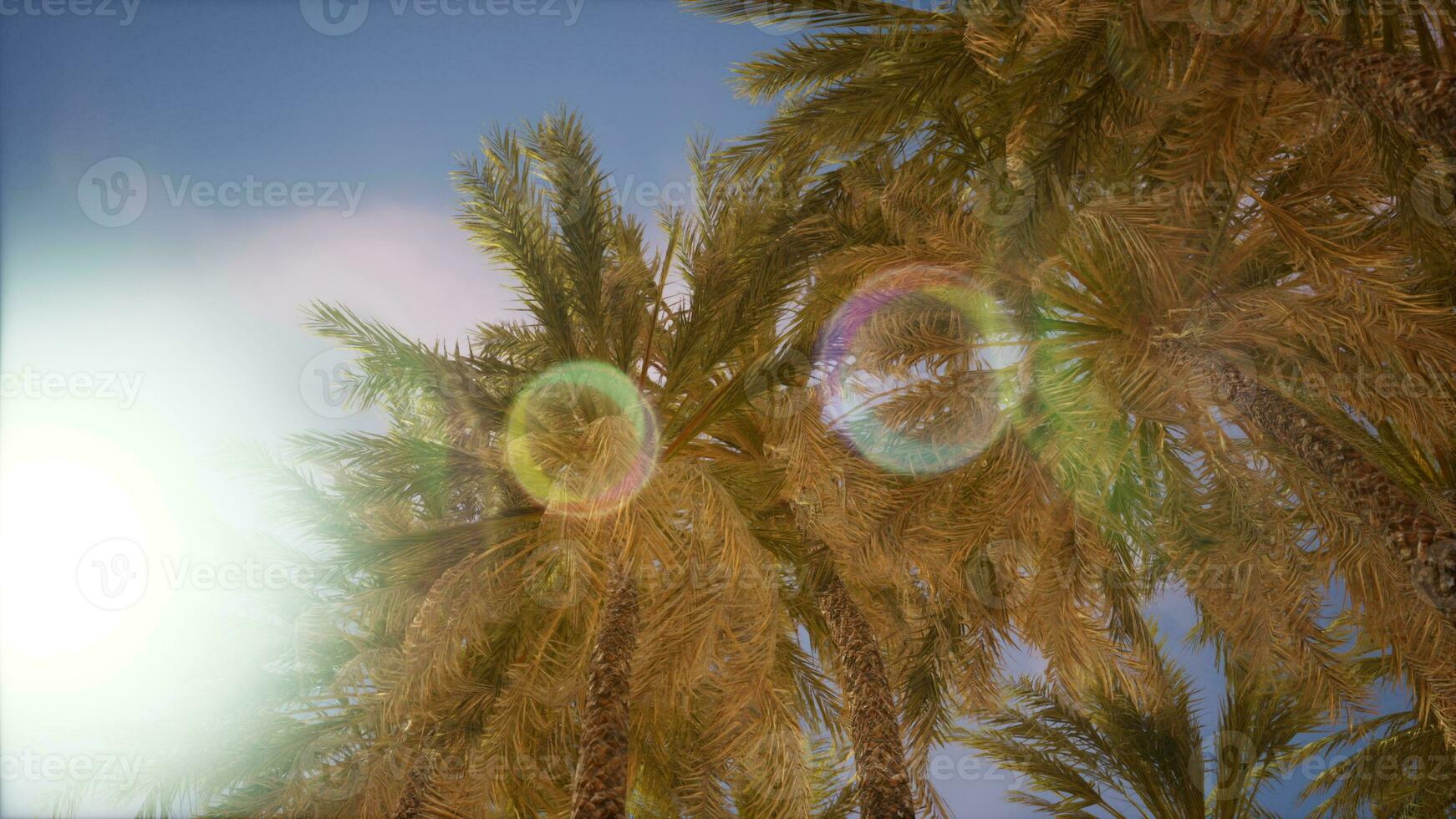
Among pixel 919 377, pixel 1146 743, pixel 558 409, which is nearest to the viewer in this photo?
pixel 558 409

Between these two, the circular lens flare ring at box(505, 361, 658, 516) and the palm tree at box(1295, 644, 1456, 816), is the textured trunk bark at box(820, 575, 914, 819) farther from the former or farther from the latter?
the palm tree at box(1295, 644, 1456, 816)

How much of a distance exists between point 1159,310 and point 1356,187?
1.77m

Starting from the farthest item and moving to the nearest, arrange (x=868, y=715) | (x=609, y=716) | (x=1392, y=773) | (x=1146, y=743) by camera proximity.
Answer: (x=1146, y=743) → (x=1392, y=773) → (x=868, y=715) → (x=609, y=716)

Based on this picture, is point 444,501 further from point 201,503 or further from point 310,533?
point 201,503

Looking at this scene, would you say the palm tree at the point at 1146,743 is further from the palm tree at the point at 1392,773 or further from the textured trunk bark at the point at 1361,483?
the textured trunk bark at the point at 1361,483

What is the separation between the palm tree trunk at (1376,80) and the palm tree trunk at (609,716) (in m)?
5.97

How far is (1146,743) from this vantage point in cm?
1065

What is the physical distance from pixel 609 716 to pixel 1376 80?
20.8 feet

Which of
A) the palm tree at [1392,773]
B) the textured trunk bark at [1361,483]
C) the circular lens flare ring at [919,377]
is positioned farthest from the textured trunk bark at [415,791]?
the palm tree at [1392,773]

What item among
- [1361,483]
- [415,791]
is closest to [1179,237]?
[1361,483]

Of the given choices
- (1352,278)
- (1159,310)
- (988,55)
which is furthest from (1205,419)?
(988,55)

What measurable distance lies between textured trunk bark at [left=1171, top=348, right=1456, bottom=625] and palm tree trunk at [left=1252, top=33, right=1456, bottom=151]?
75.2 inches

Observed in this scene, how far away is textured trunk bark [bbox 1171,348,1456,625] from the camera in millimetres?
4688

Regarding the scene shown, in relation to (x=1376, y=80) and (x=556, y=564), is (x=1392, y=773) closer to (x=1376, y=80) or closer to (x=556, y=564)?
(x=1376, y=80)
